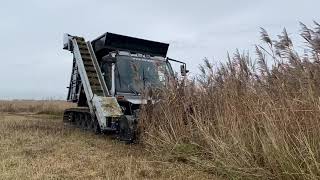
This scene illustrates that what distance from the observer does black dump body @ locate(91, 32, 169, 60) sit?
39.6ft

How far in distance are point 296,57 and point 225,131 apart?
171 centimetres

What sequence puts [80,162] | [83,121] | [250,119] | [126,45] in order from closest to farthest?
1. [250,119]
2. [80,162]
3. [126,45]
4. [83,121]

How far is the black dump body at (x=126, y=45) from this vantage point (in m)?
12.1

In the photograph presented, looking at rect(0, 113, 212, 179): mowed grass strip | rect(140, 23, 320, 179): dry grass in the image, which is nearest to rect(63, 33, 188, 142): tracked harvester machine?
rect(0, 113, 212, 179): mowed grass strip

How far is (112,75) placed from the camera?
1139cm

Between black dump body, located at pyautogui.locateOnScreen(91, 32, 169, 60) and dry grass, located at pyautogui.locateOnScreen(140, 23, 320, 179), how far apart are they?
167 inches

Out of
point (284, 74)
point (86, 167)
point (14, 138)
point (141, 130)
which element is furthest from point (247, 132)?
point (14, 138)

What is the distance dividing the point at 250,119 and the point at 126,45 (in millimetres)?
6759

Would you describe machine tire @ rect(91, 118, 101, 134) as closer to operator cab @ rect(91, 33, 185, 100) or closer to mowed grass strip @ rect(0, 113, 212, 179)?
operator cab @ rect(91, 33, 185, 100)

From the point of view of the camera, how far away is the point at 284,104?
5254 mm

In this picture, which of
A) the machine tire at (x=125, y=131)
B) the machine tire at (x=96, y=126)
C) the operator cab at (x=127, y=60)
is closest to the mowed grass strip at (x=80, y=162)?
the machine tire at (x=125, y=131)

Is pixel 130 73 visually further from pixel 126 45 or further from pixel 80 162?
pixel 80 162

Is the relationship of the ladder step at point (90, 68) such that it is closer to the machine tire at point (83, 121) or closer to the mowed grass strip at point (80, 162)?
the machine tire at point (83, 121)

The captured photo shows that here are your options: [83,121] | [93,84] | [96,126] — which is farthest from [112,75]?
[83,121]
